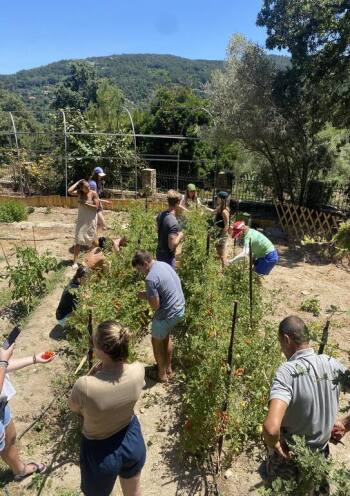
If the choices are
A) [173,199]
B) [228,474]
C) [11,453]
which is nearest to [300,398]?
[228,474]

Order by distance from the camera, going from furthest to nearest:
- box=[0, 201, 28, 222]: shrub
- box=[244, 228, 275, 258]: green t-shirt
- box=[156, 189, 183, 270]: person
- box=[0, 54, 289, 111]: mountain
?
box=[0, 54, 289, 111]: mountain, box=[0, 201, 28, 222]: shrub, box=[244, 228, 275, 258]: green t-shirt, box=[156, 189, 183, 270]: person

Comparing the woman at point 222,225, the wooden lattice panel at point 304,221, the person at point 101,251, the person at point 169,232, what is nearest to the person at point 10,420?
the person at point 169,232

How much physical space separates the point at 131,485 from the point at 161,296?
64.1 inches

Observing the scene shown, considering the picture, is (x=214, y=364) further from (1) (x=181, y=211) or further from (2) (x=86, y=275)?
(1) (x=181, y=211)

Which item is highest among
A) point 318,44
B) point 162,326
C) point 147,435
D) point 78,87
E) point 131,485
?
point 318,44

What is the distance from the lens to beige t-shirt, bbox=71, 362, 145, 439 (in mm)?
2307

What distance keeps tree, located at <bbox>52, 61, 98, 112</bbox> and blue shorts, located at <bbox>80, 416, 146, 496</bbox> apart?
173ft

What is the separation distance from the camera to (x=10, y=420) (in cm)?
303

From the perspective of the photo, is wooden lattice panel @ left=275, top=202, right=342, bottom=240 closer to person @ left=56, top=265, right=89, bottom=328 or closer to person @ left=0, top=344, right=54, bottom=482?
person @ left=56, top=265, right=89, bottom=328

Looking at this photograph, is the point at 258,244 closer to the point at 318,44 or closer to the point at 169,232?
the point at 169,232

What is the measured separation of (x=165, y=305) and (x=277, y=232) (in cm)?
836

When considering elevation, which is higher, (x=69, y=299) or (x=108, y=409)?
(x=108, y=409)

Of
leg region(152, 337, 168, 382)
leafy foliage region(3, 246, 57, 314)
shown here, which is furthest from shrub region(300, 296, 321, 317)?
leafy foliage region(3, 246, 57, 314)

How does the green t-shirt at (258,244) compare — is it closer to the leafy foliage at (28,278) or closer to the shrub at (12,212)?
the leafy foliage at (28,278)
